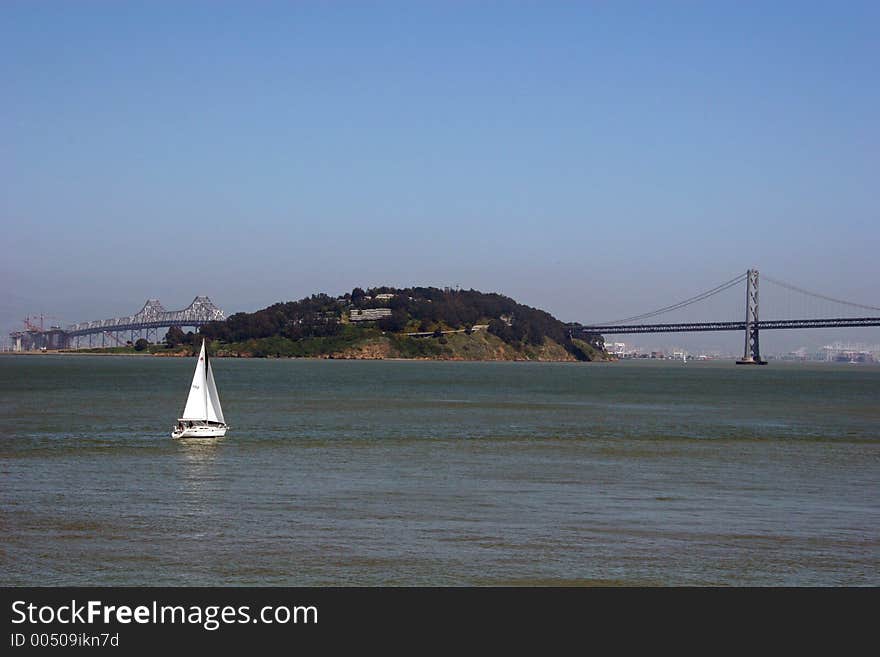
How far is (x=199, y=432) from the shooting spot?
41.6 metres

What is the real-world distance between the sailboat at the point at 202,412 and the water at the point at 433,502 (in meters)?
0.89

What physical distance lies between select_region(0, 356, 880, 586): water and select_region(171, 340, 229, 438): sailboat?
0.89 meters

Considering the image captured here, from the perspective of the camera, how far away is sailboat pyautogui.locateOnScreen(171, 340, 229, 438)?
137 feet

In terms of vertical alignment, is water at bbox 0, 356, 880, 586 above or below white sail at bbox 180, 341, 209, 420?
below

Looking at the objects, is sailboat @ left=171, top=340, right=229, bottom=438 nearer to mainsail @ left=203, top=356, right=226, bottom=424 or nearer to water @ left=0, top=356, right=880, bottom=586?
mainsail @ left=203, top=356, right=226, bottom=424

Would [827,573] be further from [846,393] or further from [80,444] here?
[846,393]

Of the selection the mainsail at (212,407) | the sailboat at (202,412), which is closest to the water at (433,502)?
the sailboat at (202,412)

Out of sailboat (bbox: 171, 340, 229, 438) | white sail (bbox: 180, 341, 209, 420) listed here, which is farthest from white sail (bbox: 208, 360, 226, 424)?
white sail (bbox: 180, 341, 209, 420)

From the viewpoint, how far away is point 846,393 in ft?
346

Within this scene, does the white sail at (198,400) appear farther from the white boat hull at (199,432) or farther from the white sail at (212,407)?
the white boat hull at (199,432)

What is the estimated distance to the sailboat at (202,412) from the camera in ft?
137

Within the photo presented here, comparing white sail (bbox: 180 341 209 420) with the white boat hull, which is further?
white sail (bbox: 180 341 209 420)

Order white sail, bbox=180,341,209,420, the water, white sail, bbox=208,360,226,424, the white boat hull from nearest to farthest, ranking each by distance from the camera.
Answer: the water, the white boat hull, white sail, bbox=180,341,209,420, white sail, bbox=208,360,226,424
